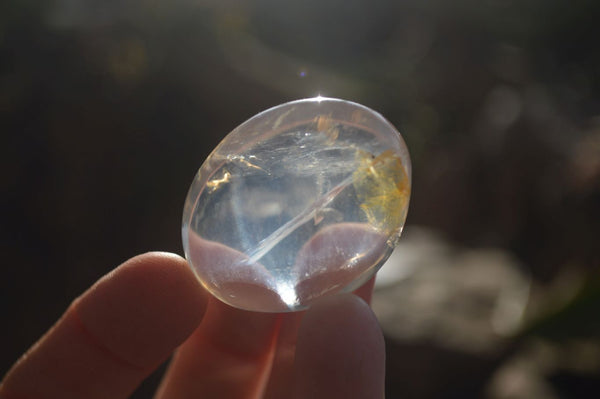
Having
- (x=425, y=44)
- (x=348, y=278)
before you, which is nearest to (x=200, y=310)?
(x=348, y=278)

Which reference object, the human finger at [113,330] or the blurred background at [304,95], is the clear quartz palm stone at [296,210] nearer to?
the human finger at [113,330]

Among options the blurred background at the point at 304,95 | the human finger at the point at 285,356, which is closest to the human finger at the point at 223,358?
the human finger at the point at 285,356

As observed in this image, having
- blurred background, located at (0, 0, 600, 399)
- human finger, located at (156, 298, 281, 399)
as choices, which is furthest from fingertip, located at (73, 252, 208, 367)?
blurred background, located at (0, 0, 600, 399)

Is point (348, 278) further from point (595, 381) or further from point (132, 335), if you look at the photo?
point (595, 381)

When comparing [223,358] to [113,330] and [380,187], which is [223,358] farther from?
[380,187]

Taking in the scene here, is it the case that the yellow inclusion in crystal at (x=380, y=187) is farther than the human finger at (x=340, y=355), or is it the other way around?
the yellow inclusion in crystal at (x=380, y=187)

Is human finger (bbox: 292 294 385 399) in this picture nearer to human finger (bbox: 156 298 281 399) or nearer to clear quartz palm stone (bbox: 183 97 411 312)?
clear quartz palm stone (bbox: 183 97 411 312)

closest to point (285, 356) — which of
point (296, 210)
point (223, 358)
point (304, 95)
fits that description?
point (223, 358)
